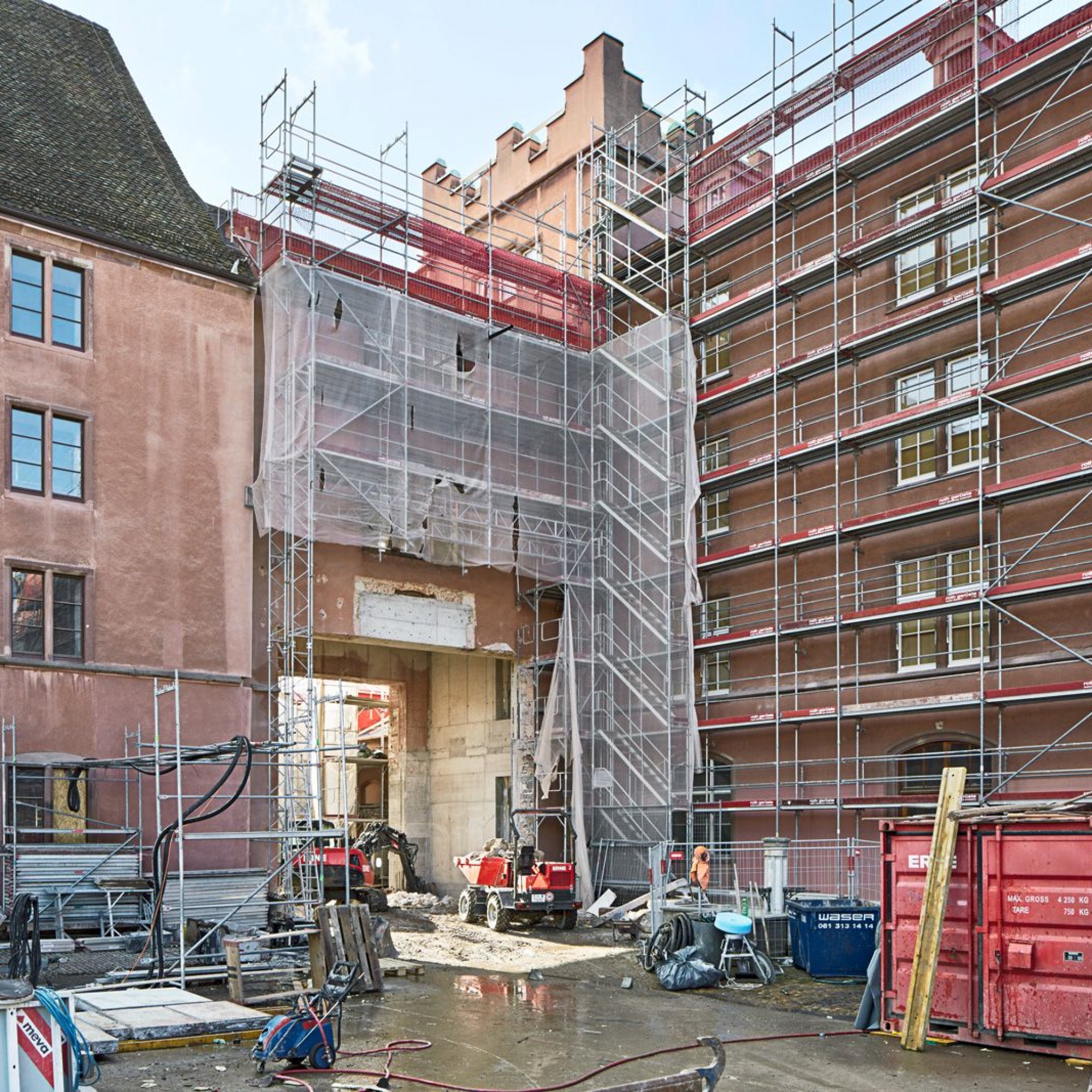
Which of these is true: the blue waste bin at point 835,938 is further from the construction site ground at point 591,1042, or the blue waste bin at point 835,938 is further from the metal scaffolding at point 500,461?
the metal scaffolding at point 500,461

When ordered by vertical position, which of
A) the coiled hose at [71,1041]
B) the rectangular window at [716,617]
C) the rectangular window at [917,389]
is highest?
the rectangular window at [917,389]

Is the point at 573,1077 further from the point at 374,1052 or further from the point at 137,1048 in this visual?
the point at 137,1048

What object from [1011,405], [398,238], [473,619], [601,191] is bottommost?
[473,619]

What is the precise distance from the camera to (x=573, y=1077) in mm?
10867

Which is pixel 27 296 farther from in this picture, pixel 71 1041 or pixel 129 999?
pixel 71 1041

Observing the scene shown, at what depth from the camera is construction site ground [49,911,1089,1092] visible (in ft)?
35.6

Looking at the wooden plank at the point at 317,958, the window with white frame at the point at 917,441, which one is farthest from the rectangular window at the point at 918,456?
the wooden plank at the point at 317,958

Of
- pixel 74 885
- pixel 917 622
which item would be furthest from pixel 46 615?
pixel 917 622

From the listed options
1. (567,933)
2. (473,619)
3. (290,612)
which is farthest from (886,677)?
(290,612)

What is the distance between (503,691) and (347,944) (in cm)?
1596

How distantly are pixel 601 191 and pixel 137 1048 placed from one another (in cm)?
2411

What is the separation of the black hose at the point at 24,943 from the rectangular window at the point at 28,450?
8.68 metres

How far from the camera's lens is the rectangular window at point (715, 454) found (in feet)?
92.4

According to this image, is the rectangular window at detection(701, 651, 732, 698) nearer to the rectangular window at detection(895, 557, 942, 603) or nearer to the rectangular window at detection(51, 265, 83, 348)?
the rectangular window at detection(895, 557, 942, 603)
